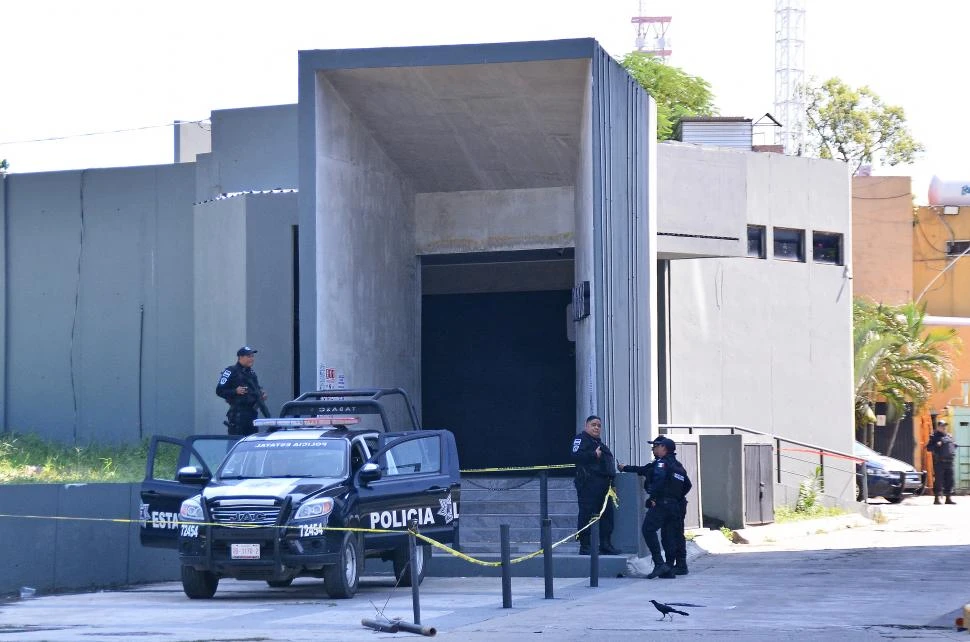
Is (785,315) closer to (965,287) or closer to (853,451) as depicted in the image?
(853,451)

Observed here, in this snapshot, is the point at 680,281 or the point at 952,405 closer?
the point at 680,281

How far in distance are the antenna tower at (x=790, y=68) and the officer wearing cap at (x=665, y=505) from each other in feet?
158

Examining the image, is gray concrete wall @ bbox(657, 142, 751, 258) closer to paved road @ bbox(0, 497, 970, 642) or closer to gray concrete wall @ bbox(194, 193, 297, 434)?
paved road @ bbox(0, 497, 970, 642)

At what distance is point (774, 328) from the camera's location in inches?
1147

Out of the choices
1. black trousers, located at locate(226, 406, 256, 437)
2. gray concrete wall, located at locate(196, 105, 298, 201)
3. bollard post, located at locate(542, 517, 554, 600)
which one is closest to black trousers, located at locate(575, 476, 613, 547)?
bollard post, located at locate(542, 517, 554, 600)

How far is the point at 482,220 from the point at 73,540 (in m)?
10.6

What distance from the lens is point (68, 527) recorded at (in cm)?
1667

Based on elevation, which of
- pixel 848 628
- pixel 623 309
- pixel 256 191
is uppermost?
pixel 256 191

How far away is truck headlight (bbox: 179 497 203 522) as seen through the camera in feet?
47.1

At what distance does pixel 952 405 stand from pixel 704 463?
21.4 metres

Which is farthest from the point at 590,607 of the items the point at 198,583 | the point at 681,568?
the point at 681,568

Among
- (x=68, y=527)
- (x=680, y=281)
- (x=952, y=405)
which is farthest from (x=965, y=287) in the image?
(x=68, y=527)

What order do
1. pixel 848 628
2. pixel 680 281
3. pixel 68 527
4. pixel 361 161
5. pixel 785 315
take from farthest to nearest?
pixel 785 315 < pixel 680 281 < pixel 361 161 < pixel 68 527 < pixel 848 628

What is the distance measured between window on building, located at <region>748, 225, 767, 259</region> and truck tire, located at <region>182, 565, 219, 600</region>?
55.0 feet
